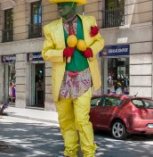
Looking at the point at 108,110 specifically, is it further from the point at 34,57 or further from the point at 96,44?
the point at 34,57

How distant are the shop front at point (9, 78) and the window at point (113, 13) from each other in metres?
8.57

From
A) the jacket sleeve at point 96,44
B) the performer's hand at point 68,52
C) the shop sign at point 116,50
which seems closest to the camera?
the performer's hand at point 68,52

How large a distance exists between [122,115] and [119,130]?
1.40 feet

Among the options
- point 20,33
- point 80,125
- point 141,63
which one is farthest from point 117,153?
point 20,33

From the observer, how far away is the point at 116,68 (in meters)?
22.9

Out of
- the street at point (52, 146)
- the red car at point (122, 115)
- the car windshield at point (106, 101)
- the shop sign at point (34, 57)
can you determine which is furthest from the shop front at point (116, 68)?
the street at point (52, 146)

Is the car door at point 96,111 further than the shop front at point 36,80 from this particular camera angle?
No

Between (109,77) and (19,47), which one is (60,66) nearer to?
(109,77)

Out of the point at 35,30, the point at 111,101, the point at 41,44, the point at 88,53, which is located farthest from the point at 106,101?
the point at 35,30

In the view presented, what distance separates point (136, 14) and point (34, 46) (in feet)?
26.4

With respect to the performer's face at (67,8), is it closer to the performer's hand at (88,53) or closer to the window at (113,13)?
the performer's hand at (88,53)

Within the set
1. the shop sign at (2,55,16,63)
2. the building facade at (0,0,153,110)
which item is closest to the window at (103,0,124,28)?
the building facade at (0,0,153,110)

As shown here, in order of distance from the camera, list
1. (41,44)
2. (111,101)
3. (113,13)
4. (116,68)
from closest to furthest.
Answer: (111,101) → (113,13) → (116,68) → (41,44)

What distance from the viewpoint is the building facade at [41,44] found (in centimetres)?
2047
